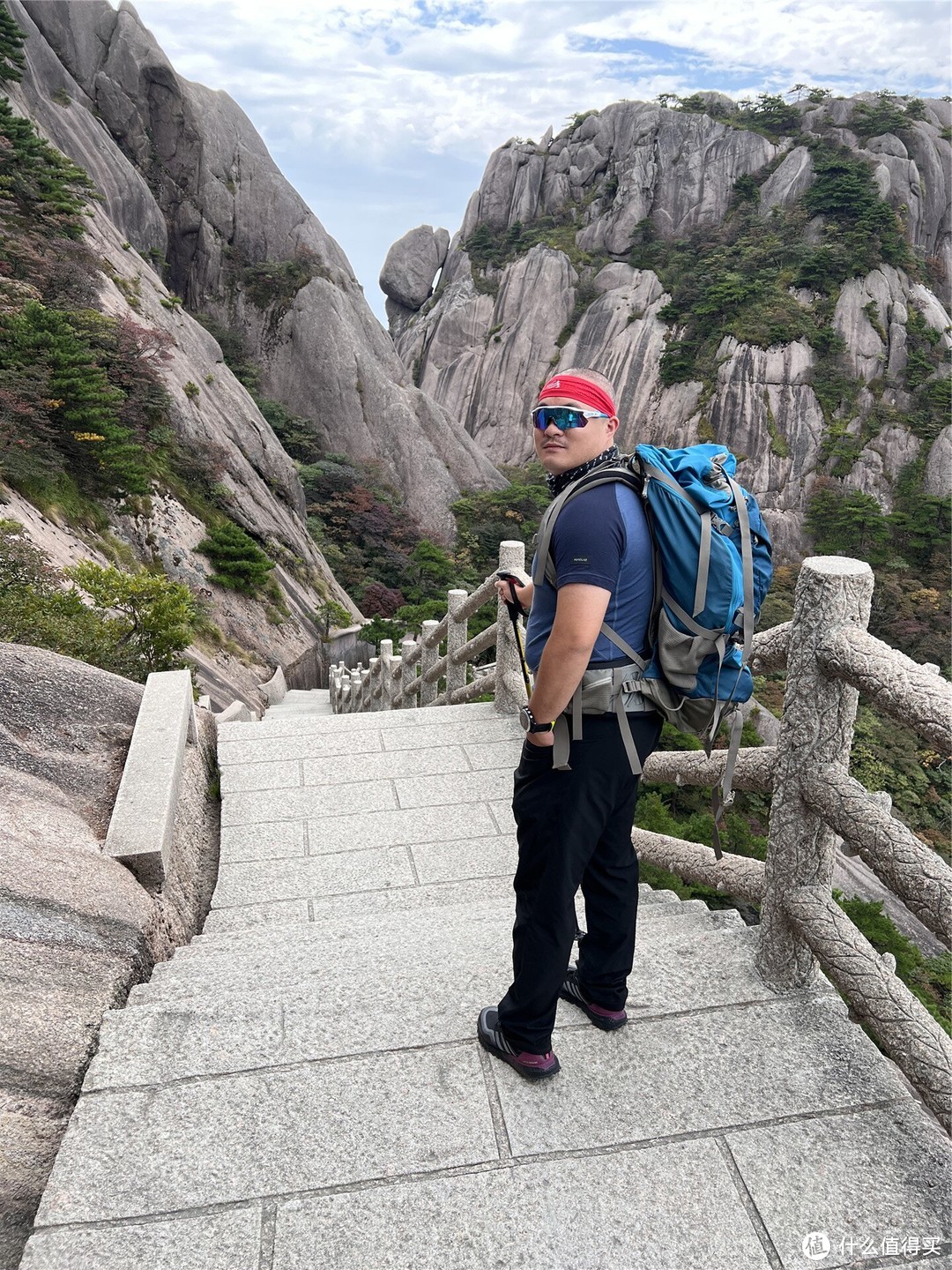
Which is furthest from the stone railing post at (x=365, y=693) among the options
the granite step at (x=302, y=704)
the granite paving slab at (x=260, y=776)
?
the granite paving slab at (x=260, y=776)

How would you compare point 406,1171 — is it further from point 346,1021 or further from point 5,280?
point 5,280

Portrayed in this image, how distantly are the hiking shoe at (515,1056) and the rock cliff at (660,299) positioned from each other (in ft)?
104

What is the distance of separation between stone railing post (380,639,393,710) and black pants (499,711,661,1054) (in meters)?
6.63

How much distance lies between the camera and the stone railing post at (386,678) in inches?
353

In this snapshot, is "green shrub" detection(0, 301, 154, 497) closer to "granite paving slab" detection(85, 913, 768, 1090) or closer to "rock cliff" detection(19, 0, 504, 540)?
"granite paving slab" detection(85, 913, 768, 1090)

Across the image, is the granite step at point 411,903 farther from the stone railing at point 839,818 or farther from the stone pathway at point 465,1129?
the stone railing at point 839,818

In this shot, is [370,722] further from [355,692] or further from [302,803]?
[355,692]

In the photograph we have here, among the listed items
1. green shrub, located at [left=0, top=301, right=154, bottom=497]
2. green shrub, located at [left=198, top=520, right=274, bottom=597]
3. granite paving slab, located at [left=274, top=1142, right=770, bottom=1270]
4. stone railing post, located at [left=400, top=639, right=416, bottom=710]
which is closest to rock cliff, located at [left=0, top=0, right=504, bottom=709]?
green shrub, located at [left=198, top=520, right=274, bottom=597]

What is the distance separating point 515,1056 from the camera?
1908mm

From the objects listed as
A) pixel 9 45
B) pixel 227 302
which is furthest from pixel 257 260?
pixel 9 45

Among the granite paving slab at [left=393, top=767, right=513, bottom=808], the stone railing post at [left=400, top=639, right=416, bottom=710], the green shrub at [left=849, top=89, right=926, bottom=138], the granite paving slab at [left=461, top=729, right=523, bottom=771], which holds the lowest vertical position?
the stone railing post at [left=400, top=639, right=416, bottom=710]

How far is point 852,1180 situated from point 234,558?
49.4ft

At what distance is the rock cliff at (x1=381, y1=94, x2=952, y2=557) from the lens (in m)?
32.7

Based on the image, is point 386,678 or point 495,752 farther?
point 386,678
